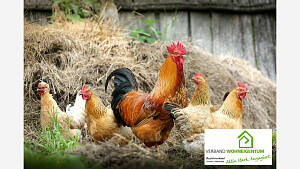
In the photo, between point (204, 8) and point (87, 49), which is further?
point (204, 8)

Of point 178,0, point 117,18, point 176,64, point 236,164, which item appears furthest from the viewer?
point 178,0

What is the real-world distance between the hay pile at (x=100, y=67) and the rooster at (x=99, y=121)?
0.60 ft

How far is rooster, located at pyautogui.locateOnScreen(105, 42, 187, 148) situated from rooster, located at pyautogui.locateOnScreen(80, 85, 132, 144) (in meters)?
0.10

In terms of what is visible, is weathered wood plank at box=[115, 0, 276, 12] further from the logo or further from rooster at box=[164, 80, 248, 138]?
the logo

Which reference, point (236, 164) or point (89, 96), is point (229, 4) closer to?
point (89, 96)

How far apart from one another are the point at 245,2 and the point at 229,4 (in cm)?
27

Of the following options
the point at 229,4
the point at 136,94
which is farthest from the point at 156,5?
the point at 136,94

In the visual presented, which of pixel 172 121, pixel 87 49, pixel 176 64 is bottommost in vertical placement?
pixel 172 121

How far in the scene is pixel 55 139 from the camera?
2.62 m

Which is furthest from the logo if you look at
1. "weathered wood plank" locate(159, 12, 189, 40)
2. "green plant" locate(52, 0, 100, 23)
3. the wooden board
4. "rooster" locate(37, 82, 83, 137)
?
the wooden board

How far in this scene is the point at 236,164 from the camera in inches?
86.4

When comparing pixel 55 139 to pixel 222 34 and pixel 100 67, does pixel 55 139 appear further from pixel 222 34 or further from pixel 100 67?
pixel 222 34

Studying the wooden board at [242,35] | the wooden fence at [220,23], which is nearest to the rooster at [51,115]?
the wooden fence at [220,23]

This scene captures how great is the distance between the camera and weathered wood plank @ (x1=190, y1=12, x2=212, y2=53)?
16.9 feet
